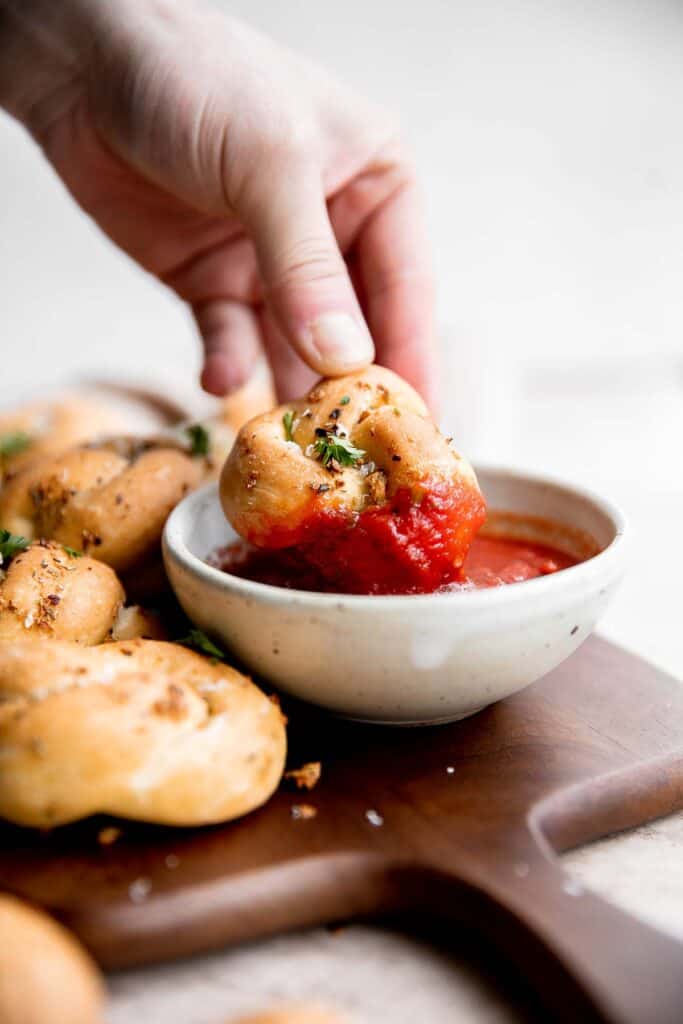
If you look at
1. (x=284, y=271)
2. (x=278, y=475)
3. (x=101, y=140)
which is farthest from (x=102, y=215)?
(x=278, y=475)

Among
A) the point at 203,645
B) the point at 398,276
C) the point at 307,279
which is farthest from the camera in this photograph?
the point at 398,276

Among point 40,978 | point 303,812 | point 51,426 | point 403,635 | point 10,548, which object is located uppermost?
point 403,635

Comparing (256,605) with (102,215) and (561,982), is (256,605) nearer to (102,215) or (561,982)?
(561,982)

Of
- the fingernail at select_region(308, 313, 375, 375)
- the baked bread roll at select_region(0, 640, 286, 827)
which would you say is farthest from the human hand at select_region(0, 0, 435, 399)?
the baked bread roll at select_region(0, 640, 286, 827)

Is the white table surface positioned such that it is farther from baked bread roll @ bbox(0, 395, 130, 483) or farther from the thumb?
the thumb

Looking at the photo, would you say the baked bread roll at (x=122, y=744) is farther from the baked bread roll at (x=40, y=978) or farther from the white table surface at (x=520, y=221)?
the white table surface at (x=520, y=221)

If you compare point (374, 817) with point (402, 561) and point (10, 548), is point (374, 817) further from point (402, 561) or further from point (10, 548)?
point (10, 548)

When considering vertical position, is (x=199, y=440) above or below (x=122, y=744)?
below

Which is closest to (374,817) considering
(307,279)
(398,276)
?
(307,279)
